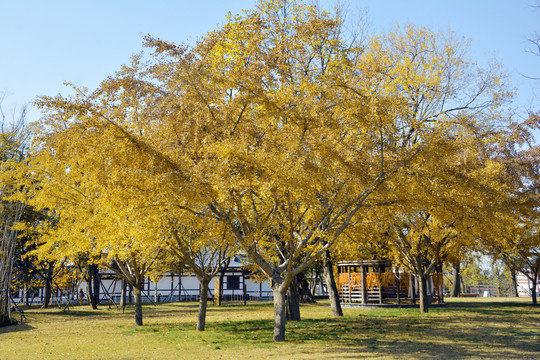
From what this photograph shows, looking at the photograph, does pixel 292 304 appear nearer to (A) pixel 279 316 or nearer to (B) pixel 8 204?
(A) pixel 279 316

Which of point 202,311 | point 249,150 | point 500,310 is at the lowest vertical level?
point 500,310

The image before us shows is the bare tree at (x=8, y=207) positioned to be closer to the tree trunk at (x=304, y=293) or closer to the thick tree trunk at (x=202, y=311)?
the thick tree trunk at (x=202, y=311)

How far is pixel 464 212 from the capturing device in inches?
537

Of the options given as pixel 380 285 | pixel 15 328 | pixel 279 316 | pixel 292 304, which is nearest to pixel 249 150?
pixel 279 316

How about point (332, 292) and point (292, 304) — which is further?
point (332, 292)

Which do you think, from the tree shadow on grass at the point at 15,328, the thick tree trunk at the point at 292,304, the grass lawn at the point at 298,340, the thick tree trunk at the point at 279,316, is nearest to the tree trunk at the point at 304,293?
the thick tree trunk at the point at 292,304

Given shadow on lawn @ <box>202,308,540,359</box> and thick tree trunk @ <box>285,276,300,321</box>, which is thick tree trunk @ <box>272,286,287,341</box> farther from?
thick tree trunk @ <box>285,276,300,321</box>

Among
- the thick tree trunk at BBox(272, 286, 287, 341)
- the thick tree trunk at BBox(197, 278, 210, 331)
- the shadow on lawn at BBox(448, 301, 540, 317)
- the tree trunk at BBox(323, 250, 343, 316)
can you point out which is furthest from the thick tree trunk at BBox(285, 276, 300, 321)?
the shadow on lawn at BBox(448, 301, 540, 317)

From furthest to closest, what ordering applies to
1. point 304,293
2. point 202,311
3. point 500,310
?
point 304,293 → point 500,310 → point 202,311

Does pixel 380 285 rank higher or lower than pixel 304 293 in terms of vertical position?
higher

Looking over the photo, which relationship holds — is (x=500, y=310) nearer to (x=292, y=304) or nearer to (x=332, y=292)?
(x=332, y=292)

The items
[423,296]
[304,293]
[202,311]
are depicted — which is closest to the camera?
[202,311]

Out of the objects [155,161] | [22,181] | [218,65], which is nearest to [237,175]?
[155,161]

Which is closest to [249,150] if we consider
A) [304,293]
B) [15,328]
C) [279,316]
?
[279,316]
